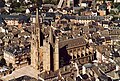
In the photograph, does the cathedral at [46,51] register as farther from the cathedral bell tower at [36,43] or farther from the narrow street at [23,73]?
the narrow street at [23,73]

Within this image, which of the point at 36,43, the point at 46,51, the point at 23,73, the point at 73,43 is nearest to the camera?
the point at 46,51

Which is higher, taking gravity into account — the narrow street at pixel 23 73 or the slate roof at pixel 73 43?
the slate roof at pixel 73 43

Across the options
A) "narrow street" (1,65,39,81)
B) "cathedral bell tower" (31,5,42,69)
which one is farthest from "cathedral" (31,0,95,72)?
"narrow street" (1,65,39,81)

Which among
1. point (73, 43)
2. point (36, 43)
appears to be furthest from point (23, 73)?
point (73, 43)

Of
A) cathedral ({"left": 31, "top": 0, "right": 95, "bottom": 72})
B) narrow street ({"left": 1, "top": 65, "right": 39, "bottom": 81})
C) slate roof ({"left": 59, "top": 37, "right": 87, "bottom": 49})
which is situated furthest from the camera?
slate roof ({"left": 59, "top": 37, "right": 87, "bottom": 49})

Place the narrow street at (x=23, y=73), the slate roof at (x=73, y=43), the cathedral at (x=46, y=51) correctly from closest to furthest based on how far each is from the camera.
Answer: the cathedral at (x=46, y=51) < the narrow street at (x=23, y=73) < the slate roof at (x=73, y=43)

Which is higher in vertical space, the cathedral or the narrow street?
the cathedral

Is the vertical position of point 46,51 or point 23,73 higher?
point 46,51

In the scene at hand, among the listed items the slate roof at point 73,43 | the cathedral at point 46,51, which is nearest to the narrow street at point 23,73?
the cathedral at point 46,51

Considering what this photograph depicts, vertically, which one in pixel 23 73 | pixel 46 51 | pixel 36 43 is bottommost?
pixel 23 73

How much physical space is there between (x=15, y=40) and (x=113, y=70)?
23.7 m

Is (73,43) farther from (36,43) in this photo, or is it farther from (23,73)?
(23,73)

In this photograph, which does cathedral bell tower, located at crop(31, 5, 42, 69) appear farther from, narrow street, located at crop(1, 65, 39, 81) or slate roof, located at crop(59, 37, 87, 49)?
slate roof, located at crop(59, 37, 87, 49)

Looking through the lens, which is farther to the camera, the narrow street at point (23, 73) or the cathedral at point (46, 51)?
the narrow street at point (23, 73)
